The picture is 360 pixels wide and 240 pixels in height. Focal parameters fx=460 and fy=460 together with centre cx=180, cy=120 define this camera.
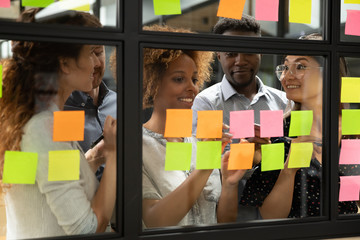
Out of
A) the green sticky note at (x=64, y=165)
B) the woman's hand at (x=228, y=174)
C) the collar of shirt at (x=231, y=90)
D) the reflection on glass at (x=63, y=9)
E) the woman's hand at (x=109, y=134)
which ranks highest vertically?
the reflection on glass at (x=63, y=9)

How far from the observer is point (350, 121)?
2094mm

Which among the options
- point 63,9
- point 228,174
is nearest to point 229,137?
point 228,174

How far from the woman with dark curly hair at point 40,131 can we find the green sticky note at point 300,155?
904 mm

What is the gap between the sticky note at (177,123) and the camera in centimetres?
188

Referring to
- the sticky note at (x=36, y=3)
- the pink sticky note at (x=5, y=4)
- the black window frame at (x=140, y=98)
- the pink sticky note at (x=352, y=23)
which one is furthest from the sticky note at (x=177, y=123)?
the pink sticky note at (x=352, y=23)

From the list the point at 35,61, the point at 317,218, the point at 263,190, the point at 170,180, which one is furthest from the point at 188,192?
the point at 35,61

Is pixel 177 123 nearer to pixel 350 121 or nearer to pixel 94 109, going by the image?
pixel 94 109

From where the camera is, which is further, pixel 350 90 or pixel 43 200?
pixel 350 90

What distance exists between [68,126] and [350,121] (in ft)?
4.10

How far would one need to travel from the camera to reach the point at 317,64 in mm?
2039

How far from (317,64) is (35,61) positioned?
1192 millimetres

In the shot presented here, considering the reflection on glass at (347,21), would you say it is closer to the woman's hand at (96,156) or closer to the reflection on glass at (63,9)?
the reflection on glass at (63,9)

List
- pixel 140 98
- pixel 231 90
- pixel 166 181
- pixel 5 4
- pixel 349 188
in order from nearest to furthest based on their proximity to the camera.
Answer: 1. pixel 5 4
2. pixel 140 98
3. pixel 166 181
4. pixel 231 90
5. pixel 349 188

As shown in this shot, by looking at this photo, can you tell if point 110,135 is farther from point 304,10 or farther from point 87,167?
point 304,10
